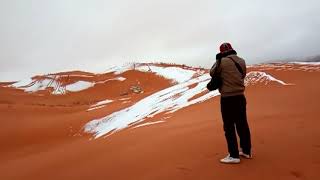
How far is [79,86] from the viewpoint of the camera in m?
42.2

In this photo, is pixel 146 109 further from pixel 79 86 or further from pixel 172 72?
pixel 79 86

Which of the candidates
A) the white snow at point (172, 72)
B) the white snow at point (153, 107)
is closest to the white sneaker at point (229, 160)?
the white snow at point (153, 107)

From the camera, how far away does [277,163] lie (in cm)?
518

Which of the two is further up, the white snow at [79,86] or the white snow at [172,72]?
the white snow at [172,72]

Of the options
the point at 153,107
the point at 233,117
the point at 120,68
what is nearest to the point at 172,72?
the point at 120,68

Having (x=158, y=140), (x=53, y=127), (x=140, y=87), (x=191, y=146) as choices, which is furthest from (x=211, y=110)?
(x=140, y=87)

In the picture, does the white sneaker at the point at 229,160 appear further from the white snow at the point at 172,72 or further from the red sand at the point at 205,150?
the white snow at the point at 172,72

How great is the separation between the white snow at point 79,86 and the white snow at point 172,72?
6.51 metres

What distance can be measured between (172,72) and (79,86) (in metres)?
10.8

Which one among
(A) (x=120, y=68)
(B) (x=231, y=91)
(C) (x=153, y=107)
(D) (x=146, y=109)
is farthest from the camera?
(A) (x=120, y=68)

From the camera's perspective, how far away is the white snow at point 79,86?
41.4 metres

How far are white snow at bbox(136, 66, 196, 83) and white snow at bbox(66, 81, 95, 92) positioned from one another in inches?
256

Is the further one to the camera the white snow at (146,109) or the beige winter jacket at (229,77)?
the white snow at (146,109)

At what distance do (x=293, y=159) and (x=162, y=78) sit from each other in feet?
117
